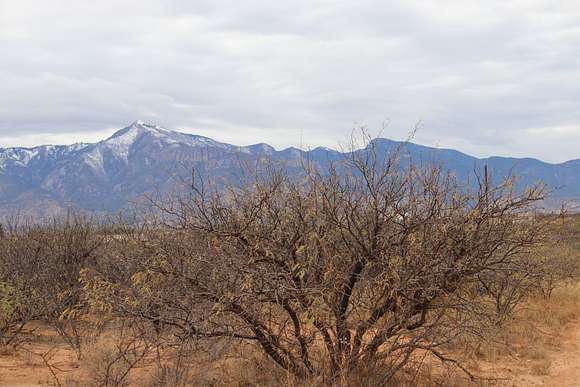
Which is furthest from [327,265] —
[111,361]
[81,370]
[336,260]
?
[81,370]

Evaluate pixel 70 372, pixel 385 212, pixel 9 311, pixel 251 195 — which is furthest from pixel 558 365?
pixel 9 311

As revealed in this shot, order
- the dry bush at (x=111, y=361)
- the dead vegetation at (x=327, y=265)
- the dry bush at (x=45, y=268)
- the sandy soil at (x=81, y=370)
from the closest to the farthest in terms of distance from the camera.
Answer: the dead vegetation at (x=327, y=265)
the dry bush at (x=111, y=361)
the sandy soil at (x=81, y=370)
the dry bush at (x=45, y=268)

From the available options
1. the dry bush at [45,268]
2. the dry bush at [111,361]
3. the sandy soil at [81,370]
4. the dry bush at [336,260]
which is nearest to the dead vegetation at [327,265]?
the dry bush at [336,260]

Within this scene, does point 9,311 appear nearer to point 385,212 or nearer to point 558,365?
point 385,212

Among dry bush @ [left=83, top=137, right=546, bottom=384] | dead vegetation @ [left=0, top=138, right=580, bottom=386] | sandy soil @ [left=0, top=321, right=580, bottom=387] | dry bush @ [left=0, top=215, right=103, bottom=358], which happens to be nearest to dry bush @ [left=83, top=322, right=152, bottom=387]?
sandy soil @ [left=0, top=321, right=580, bottom=387]

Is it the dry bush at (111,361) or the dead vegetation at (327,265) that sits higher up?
the dead vegetation at (327,265)

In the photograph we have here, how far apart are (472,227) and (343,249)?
1.55 meters

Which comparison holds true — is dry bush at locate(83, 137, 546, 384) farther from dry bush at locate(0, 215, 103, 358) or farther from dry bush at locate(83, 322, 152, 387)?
dry bush at locate(0, 215, 103, 358)

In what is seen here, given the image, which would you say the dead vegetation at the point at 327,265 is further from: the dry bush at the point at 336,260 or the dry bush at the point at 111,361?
the dry bush at the point at 111,361

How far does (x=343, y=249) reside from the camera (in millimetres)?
7176

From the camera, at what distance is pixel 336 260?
7.09 metres

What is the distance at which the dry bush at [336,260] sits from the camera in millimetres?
6891

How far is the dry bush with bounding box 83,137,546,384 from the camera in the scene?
6.89 m

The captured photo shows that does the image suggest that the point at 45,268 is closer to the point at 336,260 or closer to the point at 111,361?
the point at 111,361
